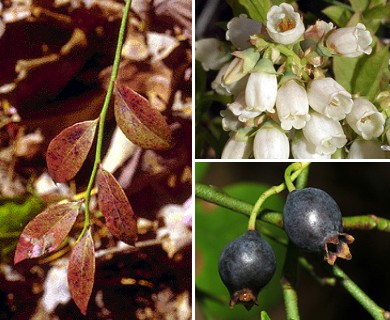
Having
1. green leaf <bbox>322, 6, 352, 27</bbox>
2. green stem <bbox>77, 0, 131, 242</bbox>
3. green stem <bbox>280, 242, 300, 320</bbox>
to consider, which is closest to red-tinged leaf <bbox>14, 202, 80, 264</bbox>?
green stem <bbox>77, 0, 131, 242</bbox>

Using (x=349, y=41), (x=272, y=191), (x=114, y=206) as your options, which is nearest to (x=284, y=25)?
(x=349, y=41)

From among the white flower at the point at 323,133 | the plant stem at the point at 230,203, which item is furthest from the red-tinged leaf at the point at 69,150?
the white flower at the point at 323,133

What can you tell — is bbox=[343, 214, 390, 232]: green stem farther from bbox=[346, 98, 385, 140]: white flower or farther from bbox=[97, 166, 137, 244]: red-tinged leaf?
bbox=[97, 166, 137, 244]: red-tinged leaf

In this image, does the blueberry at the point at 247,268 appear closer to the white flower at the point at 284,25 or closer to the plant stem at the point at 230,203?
the plant stem at the point at 230,203

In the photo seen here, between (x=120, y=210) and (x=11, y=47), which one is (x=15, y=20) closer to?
(x=11, y=47)

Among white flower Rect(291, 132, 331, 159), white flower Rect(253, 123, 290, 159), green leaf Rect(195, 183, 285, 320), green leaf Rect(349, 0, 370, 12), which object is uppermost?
green leaf Rect(349, 0, 370, 12)

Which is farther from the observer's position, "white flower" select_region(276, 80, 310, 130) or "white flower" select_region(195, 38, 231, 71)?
"white flower" select_region(195, 38, 231, 71)
